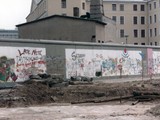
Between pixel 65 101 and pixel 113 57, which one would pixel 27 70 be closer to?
pixel 65 101

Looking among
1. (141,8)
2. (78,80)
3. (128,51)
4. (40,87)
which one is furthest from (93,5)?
(141,8)

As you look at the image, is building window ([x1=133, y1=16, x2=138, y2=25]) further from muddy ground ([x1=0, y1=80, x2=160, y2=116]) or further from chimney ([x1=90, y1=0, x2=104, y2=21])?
muddy ground ([x1=0, y1=80, x2=160, y2=116])

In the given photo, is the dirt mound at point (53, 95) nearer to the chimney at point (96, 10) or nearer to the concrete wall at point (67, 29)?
the concrete wall at point (67, 29)

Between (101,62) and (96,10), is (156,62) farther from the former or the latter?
(96,10)

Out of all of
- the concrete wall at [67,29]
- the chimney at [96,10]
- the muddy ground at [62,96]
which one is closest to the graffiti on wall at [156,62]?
the concrete wall at [67,29]

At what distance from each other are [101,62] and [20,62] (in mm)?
9922

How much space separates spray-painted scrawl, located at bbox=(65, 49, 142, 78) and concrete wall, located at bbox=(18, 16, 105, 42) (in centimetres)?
804

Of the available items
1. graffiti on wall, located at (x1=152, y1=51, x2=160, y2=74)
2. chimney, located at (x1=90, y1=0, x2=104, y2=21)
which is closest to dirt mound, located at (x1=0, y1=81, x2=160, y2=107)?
graffiti on wall, located at (x1=152, y1=51, x2=160, y2=74)

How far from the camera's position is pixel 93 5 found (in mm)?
57812

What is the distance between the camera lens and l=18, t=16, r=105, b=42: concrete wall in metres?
45.4

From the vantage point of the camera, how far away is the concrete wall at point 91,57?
28.7m

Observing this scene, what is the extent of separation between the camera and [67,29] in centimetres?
4612

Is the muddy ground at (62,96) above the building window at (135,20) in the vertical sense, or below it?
below

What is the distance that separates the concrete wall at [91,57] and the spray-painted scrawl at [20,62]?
0.08 m
